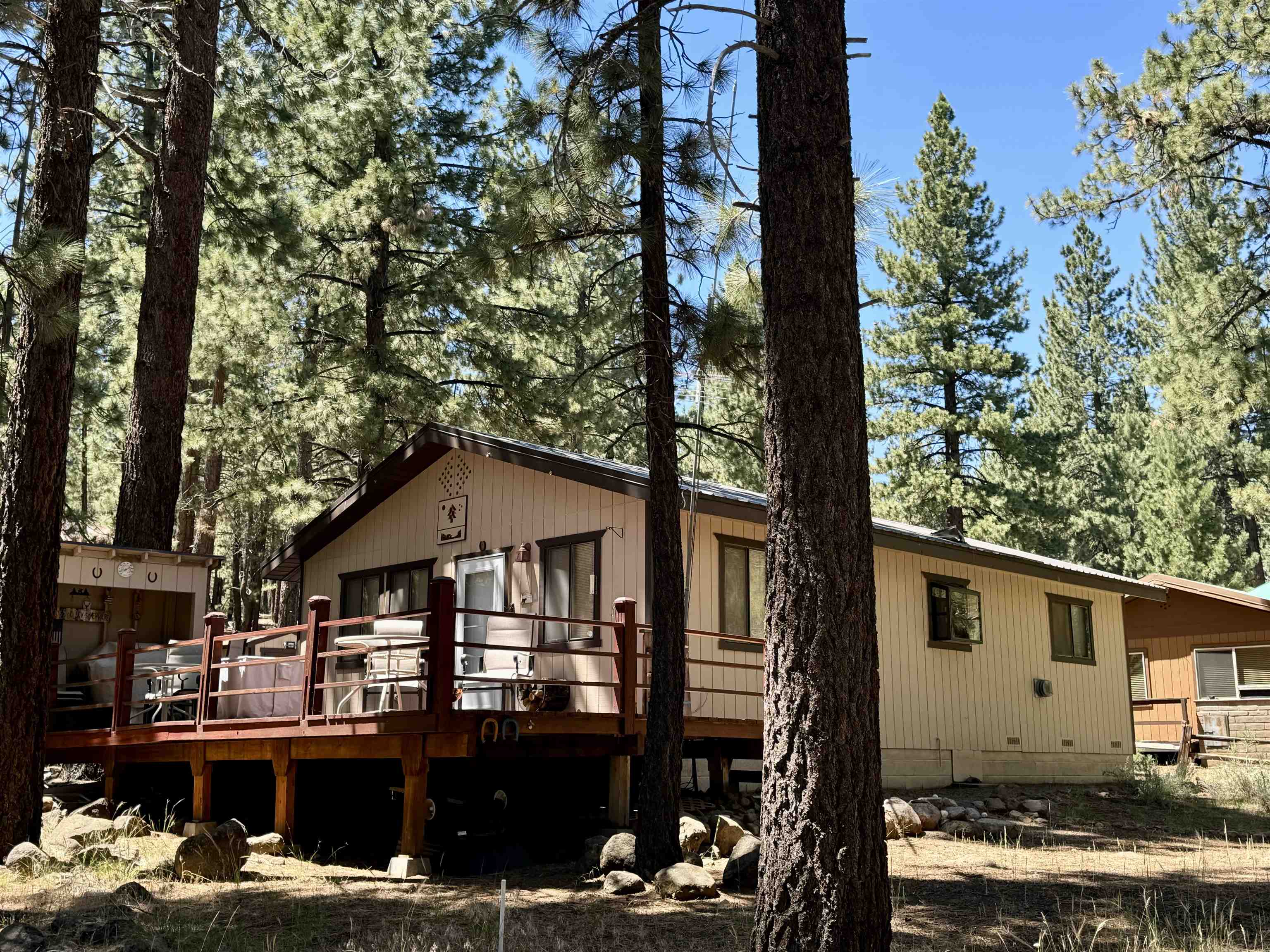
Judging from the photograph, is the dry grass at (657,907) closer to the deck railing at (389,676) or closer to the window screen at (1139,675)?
the deck railing at (389,676)

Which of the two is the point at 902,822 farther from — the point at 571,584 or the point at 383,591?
the point at 383,591

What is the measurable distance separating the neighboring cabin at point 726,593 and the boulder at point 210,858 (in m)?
2.46

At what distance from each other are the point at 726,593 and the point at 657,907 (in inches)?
210

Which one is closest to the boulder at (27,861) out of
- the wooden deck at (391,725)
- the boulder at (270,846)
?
the boulder at (270,846)

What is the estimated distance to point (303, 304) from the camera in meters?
19.9

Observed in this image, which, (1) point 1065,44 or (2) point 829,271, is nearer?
(2) point 829,271

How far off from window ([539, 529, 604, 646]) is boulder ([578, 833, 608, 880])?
3.04 meters

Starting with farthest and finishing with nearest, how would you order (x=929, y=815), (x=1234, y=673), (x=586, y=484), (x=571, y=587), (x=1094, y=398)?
(x=1094, y=398)
(x=1234, y=673)
(x=571, y=587)
(x=586, y=484)
(x=929, y=815)

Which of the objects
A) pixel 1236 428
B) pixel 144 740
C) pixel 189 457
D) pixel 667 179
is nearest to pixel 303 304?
pixel 189 457

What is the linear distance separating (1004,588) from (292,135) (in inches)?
511

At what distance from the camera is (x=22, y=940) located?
5.82 meters

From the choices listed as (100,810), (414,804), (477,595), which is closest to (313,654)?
(414,804)

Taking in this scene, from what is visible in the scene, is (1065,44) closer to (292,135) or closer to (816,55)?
(292,135)

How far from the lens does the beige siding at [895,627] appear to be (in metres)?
12.4
